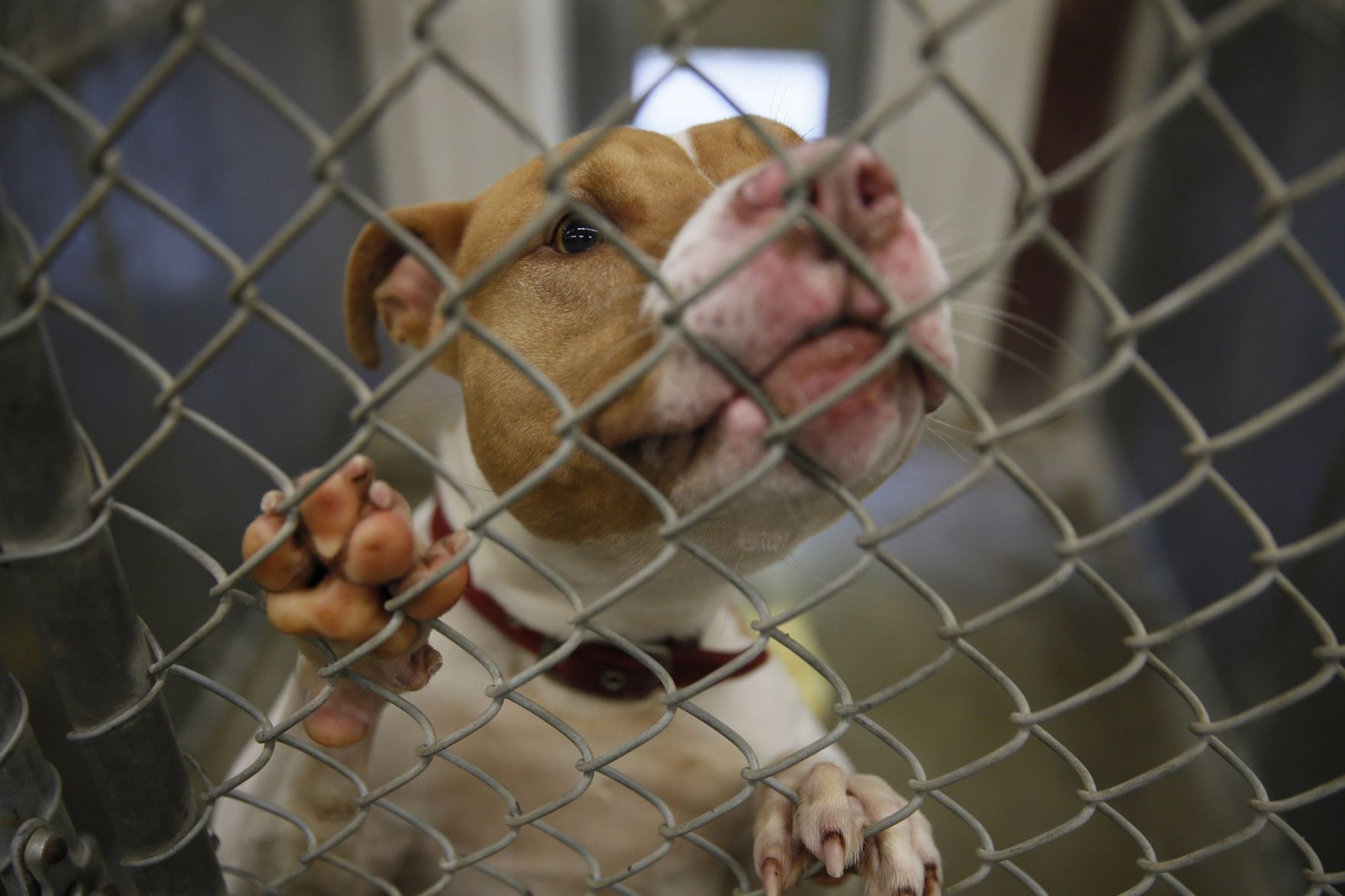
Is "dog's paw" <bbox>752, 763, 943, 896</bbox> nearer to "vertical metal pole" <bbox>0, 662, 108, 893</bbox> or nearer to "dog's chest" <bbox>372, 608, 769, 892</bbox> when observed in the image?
"dog's chest" <bbox>372, 608, 769, 892</bbox>

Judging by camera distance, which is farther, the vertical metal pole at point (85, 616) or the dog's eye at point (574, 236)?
the dog's eye at point (574, 236)

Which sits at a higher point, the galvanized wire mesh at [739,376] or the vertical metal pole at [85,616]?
the galvanized wire mesh at [739,376]

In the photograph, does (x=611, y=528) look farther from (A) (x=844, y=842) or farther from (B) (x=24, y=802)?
(B) (x=24, y=802)

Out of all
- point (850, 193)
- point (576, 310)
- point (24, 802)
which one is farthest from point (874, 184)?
point (24, 802)

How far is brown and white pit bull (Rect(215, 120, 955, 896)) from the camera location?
878mm

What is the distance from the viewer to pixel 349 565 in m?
0.88

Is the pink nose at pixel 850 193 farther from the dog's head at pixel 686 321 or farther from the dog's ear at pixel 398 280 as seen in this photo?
the dog's ear at pixel 398 280

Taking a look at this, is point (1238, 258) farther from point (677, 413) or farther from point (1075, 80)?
point (1075, 80)

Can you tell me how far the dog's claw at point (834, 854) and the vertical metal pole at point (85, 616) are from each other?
740 millimetres

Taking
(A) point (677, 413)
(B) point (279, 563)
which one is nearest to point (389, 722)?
(B) point (279, 563)

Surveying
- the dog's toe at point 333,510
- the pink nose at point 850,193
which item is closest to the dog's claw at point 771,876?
the dog's toe at point 333,510

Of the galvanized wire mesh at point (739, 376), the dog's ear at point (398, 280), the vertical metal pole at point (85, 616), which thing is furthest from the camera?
the dog's ear at point (398, 280)

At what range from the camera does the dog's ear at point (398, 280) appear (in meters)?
1.63

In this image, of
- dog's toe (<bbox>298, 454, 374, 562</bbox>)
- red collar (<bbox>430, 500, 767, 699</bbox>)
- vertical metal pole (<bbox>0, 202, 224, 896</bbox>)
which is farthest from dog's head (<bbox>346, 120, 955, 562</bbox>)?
vertical metal pole (<bbox>0, 202, 224, 896</bbox>)
